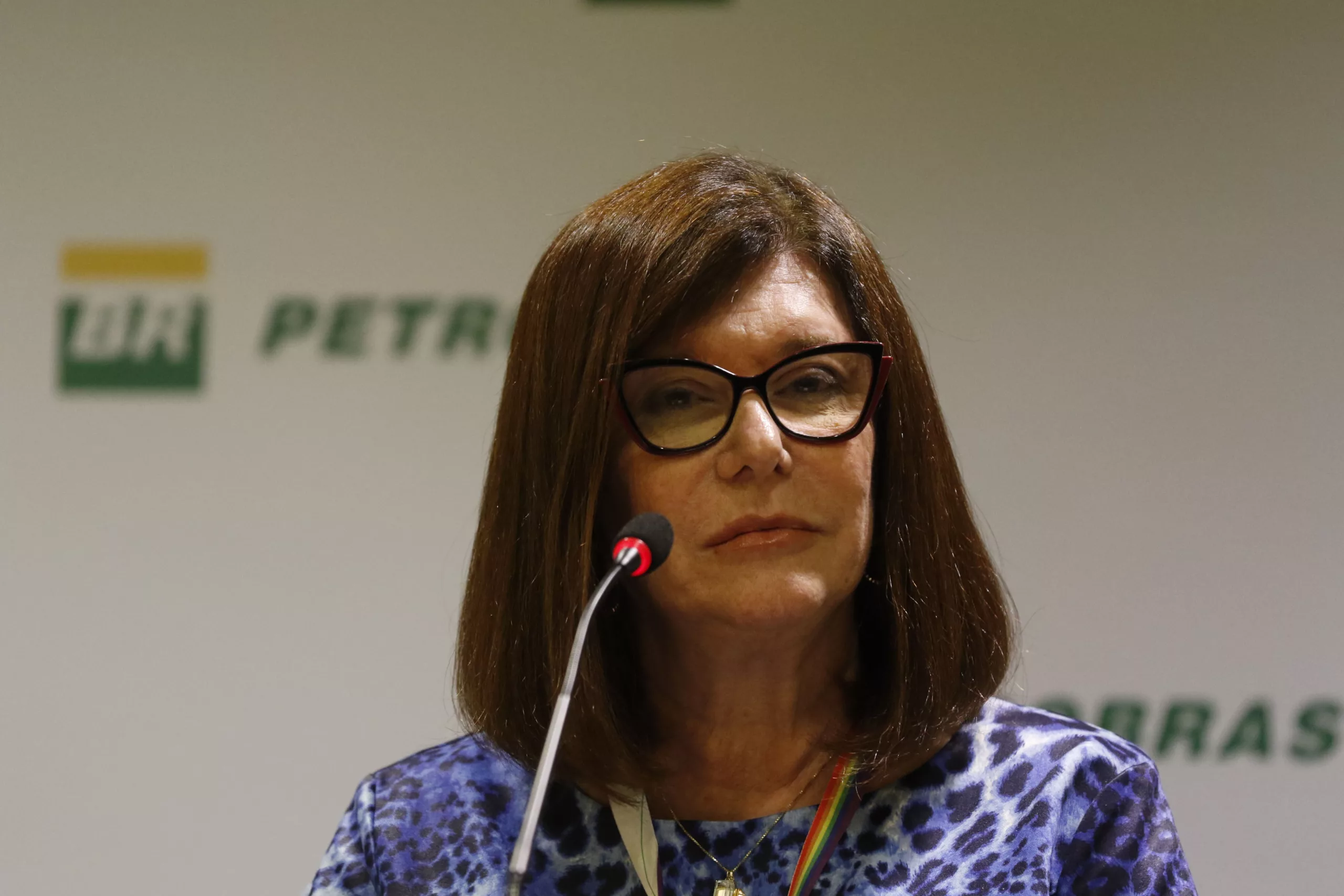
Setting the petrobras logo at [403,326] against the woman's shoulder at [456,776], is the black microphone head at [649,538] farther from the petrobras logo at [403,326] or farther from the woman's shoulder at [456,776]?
the petrobras logo at [403,326]

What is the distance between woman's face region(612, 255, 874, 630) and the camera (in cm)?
134

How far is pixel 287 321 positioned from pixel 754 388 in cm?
136

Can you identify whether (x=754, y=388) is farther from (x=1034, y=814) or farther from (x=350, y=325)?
(x=350, y=325)

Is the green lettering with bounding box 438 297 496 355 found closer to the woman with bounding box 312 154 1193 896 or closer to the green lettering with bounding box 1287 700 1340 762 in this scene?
the woman with bounding box 312 154 1193 896

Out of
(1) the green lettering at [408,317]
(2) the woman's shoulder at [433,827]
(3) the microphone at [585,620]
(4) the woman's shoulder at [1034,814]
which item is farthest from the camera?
(1) the green lettering at [408,317]

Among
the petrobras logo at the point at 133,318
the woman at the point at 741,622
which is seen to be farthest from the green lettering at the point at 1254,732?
the petrobras logo at the point at 133,318

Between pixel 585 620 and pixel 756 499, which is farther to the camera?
pixel 756 499

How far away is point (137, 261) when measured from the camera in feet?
8.13

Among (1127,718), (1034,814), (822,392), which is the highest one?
(822,392)

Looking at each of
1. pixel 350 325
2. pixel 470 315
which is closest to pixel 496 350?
pixel 470 315

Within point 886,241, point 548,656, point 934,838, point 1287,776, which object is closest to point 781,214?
point 548,656

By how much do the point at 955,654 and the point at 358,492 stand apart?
1.31 metres

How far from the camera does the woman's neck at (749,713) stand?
56.7 inches

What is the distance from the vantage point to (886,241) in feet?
7.91
